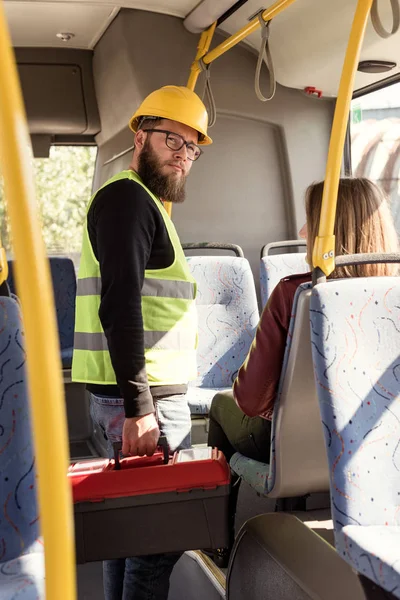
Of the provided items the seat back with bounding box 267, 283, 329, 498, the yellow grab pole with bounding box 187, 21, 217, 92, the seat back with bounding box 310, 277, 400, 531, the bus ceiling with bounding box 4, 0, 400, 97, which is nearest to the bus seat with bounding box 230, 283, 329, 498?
the seat back with bounding box 267, 283, 329, 498

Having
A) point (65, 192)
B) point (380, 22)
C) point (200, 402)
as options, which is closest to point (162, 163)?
point (380, 22)

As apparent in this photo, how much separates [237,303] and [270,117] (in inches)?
59.0

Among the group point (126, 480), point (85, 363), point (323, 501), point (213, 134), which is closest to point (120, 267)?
point (85, 363)

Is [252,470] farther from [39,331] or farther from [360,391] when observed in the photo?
[39,331]

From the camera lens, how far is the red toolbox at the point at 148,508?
2004 millimetres

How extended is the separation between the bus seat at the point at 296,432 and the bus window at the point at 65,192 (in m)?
3.26

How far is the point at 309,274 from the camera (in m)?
2.21

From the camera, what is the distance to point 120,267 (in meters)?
1.99

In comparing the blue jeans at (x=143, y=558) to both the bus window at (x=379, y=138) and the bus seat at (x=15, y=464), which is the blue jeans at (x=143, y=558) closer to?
the bus seat at (x=15, y=464)

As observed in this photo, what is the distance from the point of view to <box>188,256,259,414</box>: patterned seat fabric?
405 centimetres

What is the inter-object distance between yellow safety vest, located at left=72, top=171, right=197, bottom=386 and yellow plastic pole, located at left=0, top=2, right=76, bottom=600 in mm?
1487

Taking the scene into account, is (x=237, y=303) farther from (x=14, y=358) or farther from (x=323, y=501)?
(x=14, y=358)

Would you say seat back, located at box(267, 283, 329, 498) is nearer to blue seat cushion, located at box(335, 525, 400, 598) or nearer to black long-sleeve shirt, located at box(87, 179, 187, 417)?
black long-sleeve shirt, located at box(87, 179, 187, 417)

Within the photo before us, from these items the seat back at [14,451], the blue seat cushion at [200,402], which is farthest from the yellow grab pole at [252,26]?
the seat back at [14,451]
